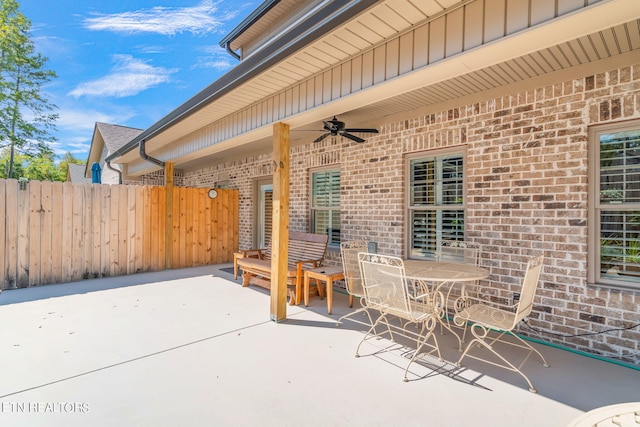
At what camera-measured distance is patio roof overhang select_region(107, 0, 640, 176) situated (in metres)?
2.01

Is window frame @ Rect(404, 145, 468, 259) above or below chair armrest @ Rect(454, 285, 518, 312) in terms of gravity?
above

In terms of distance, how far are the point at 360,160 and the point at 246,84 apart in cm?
240

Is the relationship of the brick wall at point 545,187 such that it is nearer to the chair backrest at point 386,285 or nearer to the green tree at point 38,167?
the chair backrest at point 386,285

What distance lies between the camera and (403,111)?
459cm

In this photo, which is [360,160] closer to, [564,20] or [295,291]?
[295,291]

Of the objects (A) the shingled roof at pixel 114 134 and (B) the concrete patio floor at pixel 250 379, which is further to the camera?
(A) the shingled roof at pixel 114 134

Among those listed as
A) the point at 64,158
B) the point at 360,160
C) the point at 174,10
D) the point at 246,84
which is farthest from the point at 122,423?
the point at 64,158

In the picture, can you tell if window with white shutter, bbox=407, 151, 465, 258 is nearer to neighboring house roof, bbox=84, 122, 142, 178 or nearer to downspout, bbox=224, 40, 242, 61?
downspout, bbox=224, 40, 242, 61

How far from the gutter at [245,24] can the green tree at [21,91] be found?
14.7 metres

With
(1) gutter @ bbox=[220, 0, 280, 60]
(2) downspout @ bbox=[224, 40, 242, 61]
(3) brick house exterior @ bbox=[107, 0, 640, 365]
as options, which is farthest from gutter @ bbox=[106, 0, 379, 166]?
(2) downspout @ bbox=[224, 40, 242, 61]

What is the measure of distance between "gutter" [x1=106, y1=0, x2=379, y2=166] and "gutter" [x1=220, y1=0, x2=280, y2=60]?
163 inches

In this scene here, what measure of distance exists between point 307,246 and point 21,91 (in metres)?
20.2

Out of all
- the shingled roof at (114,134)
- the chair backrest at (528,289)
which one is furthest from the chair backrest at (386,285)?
the shingled roof at (114,134)

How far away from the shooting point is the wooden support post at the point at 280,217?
12.8 feet
